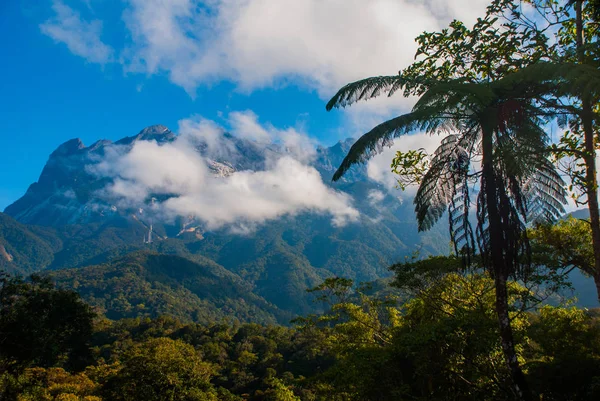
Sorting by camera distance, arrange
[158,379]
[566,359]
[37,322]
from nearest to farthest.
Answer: [566,359] → [158,379] → [37,322]

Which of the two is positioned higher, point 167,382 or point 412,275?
point 412,275

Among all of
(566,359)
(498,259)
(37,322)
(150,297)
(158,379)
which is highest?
(150,297)

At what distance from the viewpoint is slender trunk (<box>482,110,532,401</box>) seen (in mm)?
6746

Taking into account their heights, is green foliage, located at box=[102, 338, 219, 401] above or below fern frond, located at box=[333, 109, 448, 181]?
below

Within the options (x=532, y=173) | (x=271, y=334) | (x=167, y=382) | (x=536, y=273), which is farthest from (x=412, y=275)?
(x=271, y=334)

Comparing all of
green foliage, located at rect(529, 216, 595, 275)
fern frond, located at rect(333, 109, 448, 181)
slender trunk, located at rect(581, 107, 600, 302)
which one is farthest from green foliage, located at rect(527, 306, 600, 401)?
fern frond, located at rect(333, 109, 448, 181)

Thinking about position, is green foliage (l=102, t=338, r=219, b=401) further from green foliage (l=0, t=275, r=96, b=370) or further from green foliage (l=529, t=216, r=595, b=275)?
green foliage (l=529, t=216, r=595, b=275)

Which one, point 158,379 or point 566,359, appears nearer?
point 566,359

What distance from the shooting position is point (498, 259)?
22.5 ft

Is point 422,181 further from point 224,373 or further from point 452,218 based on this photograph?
point 224,373

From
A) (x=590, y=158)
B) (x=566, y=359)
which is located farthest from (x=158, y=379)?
(x=590, y=158)

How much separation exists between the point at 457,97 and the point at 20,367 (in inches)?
1064

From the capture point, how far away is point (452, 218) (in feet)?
24.5

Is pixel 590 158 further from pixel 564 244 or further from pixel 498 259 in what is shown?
pixel 564 244
